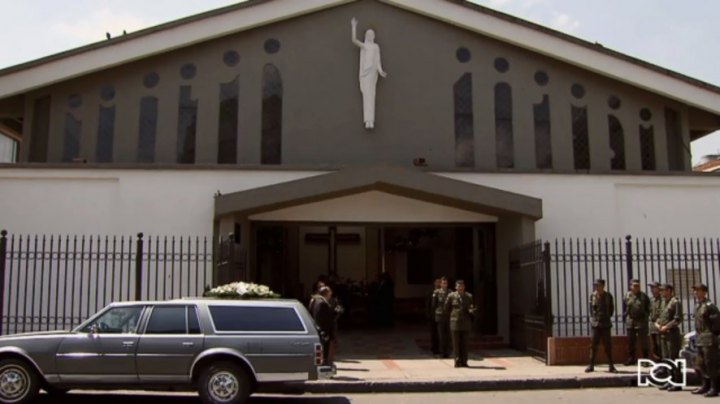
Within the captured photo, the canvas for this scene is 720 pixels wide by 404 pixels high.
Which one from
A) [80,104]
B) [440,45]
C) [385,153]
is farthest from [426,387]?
[80,104]

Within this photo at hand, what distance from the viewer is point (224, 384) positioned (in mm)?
10047

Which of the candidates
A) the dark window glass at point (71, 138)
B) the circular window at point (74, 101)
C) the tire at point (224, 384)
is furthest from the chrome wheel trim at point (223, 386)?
the circular window at point (74, 101)

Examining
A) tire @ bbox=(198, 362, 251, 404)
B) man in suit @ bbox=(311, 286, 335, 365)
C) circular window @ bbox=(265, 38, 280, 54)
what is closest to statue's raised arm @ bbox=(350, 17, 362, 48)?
circular window @ bbox=(265, 38, 280, 54)

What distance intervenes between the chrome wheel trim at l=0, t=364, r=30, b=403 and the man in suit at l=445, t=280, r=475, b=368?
7570 mm

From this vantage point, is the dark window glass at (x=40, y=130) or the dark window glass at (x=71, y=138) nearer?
the dark window glass at (x=71, y=138)

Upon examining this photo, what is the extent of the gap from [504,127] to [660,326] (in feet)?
23.2

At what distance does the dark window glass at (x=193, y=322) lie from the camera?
33.9 feet

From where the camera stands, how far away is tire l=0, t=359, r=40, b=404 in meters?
10.0

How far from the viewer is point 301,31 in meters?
18.5

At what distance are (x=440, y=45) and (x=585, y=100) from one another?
3.94 metres

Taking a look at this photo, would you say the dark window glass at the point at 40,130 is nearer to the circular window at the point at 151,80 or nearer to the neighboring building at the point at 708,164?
the circular window at the point at 151,80

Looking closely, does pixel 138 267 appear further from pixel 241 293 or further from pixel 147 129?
pixel 147 129

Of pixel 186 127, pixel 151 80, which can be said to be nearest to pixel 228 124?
pixel 186 127

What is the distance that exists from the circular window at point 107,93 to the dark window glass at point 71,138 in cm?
85
